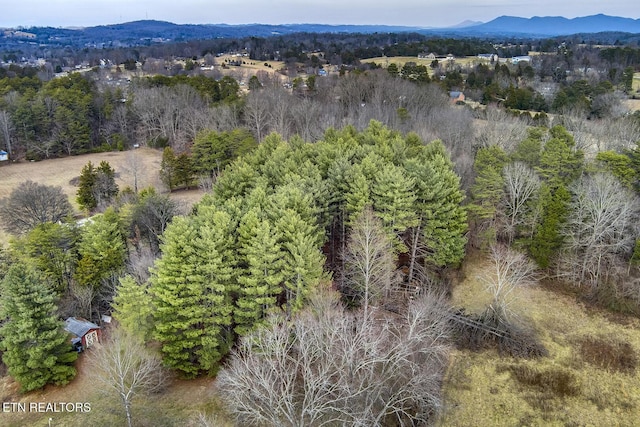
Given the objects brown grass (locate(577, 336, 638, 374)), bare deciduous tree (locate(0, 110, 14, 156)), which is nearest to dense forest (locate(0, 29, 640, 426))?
brown grass (locate(577, 336, 638, 374))

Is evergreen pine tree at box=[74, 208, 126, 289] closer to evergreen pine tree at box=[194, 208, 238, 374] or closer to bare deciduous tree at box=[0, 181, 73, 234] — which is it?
bare deciduous tree at box=[0, 181, 73, 234]

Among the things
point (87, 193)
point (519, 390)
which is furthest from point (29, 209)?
point (519, 390)

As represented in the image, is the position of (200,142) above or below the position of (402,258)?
above

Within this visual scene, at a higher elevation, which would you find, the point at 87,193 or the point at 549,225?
the point at 549,225

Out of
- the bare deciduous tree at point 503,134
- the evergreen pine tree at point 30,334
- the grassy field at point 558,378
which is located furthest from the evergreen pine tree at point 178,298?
the bare deciduous tree at point 503,134

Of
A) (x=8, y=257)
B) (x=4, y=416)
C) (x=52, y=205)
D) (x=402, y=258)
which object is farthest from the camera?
(x=52, y=205)

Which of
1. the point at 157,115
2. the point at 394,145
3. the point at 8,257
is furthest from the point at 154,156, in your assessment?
the point at 394,145

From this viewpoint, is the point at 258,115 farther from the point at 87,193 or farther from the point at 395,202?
the point at 395,202

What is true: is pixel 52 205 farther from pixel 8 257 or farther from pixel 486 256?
pixel 486 256
